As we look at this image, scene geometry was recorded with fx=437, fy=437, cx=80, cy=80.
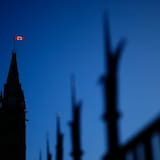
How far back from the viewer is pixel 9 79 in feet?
274

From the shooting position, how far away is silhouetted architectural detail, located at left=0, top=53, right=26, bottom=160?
83.1 m

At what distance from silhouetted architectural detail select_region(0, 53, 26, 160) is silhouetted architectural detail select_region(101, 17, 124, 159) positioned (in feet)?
236

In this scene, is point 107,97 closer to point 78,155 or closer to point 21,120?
point 78,155

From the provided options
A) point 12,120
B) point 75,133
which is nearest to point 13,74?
point 12,120

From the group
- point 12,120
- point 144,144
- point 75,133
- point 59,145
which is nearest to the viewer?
point 144,144

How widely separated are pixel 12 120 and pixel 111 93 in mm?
73803

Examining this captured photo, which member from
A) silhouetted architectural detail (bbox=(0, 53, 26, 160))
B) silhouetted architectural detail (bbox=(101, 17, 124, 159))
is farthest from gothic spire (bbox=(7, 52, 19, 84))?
silhouetted architectural detail (bbox=(101, 17, 124, 159))

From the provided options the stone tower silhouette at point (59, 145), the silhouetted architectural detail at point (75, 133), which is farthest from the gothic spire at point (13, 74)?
the silhouetted architectural detail at point (75, 133)

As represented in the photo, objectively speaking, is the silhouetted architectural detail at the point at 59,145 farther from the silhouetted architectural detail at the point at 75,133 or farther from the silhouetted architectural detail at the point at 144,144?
the silhouetted architectural detail at the point at 144,144

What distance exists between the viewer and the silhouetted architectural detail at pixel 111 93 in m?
11.2

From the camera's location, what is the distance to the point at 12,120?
83.9 m

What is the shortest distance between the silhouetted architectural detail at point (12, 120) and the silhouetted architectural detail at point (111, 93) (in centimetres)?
7193

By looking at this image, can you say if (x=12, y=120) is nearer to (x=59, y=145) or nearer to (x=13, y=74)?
(x=13, y=74)

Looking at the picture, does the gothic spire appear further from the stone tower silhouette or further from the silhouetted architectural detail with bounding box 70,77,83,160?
the silhouetted architectural detail with bounding box 70,77,83,160
